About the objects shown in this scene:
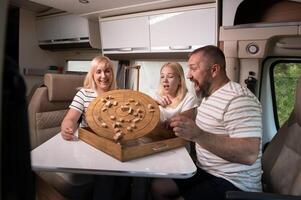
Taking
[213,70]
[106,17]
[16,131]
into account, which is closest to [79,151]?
[213,70]

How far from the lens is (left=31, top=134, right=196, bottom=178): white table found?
44.1 inches

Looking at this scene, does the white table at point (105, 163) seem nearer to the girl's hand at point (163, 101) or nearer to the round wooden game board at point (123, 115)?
the round wooden game board at point (123, 115)

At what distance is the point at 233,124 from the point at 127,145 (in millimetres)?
493

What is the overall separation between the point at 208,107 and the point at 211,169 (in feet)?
1.02

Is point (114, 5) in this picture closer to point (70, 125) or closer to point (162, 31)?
point (162, 31)

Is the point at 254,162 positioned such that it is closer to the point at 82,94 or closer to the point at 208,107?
the point at 208,107

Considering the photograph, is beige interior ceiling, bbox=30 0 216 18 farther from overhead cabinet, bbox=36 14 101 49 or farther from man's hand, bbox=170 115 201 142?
man's hand, bbox=170 115 201 142

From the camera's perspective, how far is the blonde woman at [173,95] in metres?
1.96

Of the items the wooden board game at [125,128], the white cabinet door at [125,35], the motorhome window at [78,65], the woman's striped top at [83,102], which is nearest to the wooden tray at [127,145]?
the wooden board game at [125,128]

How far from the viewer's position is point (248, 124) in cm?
130

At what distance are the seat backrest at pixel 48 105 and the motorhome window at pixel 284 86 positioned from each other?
67.3 inches

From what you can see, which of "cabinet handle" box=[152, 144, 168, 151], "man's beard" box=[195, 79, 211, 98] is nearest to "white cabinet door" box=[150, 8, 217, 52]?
"man's beard" box=[195, 79, 211, 98]

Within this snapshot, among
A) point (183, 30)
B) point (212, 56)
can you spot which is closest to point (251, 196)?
point (212, 56)

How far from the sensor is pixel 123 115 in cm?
145
